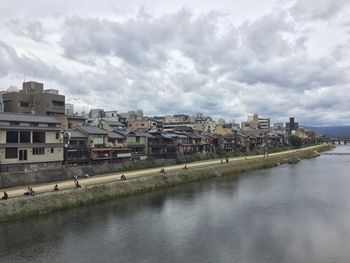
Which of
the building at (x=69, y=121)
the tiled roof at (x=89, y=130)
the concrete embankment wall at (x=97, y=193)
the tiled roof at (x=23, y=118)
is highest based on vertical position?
the building at (x=69, y=121)

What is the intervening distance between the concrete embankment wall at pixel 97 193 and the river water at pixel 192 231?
1145 mm

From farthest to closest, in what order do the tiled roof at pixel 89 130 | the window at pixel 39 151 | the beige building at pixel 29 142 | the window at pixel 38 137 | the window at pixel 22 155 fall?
the tiled roof at pixel 89 130 → the window at pixel 38 137 → the window at pixel 39 151 → the window at pixel 22 155 → the beige building at pixel 29 142

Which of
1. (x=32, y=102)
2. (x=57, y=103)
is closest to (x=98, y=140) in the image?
(x=57, y=103)

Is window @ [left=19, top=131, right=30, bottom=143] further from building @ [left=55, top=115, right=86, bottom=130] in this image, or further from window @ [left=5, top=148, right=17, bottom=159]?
building @ [left=55, top=115, right=86, bottom=130]

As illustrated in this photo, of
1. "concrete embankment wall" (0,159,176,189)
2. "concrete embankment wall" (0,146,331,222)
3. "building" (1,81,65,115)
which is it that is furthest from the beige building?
"building" (1,81,65,115)

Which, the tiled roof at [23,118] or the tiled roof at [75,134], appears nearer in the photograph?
the tiled roof at [23,118]

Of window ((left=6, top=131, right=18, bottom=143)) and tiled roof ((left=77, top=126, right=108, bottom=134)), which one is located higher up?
tiled roof ((left=77, top=126, right=108, bottom=134))

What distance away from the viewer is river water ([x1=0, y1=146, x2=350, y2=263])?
73.6 feet

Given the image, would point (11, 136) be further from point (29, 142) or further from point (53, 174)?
point (53, 174)

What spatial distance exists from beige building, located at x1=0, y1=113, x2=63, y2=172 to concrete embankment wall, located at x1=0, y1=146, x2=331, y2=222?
9531 mm

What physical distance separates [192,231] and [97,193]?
48.5ft

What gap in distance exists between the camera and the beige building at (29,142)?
41.2 metres

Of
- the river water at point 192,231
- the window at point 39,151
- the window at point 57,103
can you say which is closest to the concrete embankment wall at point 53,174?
the window at point 39,151

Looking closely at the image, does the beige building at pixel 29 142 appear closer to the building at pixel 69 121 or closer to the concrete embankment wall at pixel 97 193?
the concrete embankment wall at pixel 97 193
